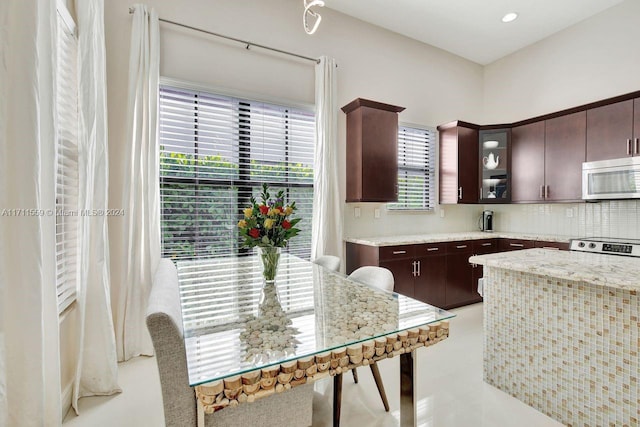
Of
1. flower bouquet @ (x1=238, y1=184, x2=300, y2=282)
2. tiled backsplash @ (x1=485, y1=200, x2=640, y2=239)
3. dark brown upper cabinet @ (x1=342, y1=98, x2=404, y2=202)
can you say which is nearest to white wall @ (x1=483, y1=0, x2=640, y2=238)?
tiled backsplash @ (x1=485, y1=200, x2=640, y2=239)

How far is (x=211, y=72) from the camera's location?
9.22ft

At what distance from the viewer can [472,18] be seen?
11.6 ft

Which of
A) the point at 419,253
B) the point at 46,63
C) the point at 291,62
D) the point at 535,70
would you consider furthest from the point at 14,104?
the point at 535,70

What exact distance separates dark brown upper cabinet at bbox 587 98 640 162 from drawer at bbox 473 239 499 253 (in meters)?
1.38

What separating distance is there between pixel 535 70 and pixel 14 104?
5.39m

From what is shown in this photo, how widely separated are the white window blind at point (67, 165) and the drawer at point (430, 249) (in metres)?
3.13

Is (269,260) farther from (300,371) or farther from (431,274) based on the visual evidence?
(431,274)

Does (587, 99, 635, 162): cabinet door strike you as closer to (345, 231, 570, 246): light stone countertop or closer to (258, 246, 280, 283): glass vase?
(345, 231, 570, 246): light stone countertop

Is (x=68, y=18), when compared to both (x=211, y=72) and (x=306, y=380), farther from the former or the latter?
(x=306, y=380)

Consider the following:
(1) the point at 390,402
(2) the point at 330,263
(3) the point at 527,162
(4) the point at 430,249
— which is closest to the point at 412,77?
(3) the point at 527,162

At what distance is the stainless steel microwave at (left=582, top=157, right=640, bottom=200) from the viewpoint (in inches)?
116

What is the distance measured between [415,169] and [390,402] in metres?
3.04

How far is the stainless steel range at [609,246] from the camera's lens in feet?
9.43

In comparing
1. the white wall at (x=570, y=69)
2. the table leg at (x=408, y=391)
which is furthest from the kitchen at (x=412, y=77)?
the table leg at (x=408, y=391)
